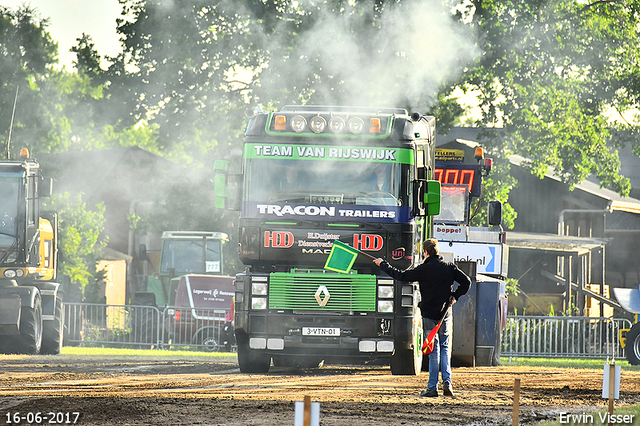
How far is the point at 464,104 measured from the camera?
1158 inches

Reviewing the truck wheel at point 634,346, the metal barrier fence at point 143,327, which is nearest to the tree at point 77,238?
the metal barrier fence at point 143,327

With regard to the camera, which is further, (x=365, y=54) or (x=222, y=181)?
(x=365, y=54)

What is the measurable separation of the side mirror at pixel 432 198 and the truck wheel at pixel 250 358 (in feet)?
10.1

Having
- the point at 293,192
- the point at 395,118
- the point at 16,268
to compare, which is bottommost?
the point at 16,268

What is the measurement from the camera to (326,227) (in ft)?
42.9

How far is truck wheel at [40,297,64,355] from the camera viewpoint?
64.8 feet

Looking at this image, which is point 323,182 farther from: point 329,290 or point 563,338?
point 563,338

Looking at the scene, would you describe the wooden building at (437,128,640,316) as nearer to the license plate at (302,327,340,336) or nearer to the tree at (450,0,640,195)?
the tree at (450,0,640,195)

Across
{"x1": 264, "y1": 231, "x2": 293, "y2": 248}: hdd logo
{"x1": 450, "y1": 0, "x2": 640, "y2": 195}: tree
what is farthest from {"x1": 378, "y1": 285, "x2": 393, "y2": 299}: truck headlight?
{"x1": 450, "y1": 0, "x2": 640, "y2": 195}: tree

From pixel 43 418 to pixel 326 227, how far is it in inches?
207

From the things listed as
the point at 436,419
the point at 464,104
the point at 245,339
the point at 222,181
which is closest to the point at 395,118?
the point at 222,181

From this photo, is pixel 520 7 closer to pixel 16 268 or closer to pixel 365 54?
pixel 365 54

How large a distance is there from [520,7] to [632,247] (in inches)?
771

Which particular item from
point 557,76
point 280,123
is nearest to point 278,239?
point 280,123
